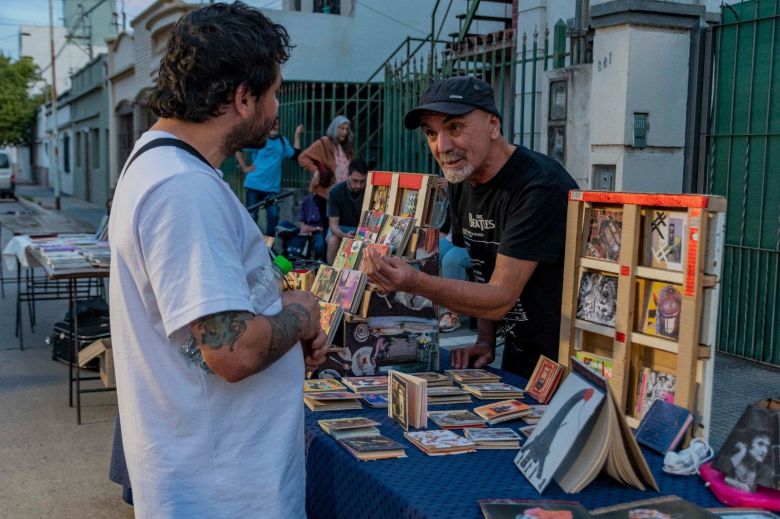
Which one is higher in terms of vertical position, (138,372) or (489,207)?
(489,207)

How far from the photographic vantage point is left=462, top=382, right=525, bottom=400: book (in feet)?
8.96

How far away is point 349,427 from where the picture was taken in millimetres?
2377

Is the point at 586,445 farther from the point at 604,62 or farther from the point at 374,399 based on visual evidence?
the point at 604,62

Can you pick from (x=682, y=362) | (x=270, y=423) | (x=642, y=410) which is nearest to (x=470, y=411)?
(x=642, y=410)

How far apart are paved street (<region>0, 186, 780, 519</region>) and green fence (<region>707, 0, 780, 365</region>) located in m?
0.33

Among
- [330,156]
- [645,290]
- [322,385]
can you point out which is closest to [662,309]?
[645,290]

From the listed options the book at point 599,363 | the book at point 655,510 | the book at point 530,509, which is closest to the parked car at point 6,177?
the book at point 599,363

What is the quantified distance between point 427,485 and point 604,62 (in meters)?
4.61

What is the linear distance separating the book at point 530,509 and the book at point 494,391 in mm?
879

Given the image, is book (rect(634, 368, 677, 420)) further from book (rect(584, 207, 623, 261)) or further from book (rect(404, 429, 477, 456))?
book (rect(404, 429, 477, 456))

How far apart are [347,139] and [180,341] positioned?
8749 mm

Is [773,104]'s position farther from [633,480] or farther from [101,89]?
[101,89]

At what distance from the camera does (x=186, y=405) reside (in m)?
1.75

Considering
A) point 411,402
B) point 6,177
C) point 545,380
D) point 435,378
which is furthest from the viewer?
point 6,177
